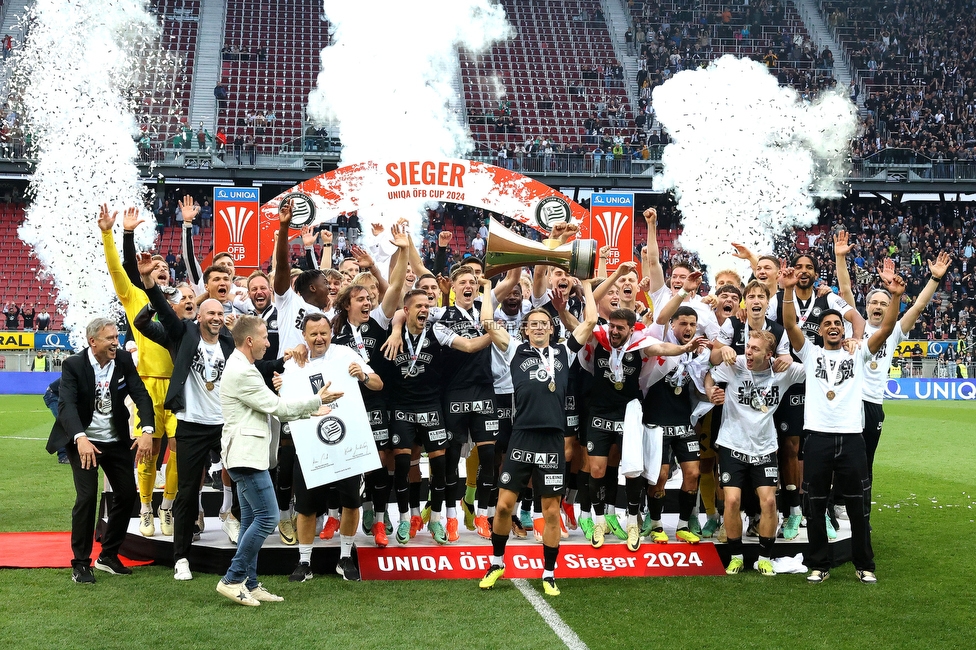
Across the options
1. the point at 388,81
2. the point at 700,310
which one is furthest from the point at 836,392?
the point at 388,81

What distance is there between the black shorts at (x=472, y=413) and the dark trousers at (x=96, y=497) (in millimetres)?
2452

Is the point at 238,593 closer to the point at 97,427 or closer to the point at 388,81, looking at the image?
the point at 97,427

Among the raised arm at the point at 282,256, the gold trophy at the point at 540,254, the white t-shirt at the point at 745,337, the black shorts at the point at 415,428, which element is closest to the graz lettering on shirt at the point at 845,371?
the white t-shirt at the point at 745,337

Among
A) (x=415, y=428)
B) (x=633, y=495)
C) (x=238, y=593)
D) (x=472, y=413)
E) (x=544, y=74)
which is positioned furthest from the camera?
(x=544, y=74)

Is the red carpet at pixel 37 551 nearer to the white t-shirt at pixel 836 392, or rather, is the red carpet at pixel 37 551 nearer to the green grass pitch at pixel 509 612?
the green grass pitch at pixel 509 612

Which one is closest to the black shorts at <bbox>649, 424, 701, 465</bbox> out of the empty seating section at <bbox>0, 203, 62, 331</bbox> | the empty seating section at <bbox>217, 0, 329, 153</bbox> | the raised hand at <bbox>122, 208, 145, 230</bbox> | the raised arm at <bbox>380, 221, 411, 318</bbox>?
the raised arm at <bbox>380, 221, 411, 318</bbox>

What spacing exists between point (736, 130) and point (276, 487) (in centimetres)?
2743

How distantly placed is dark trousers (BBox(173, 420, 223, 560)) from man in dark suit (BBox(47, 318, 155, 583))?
25cm

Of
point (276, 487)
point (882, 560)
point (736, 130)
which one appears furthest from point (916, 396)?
point (276, 487)

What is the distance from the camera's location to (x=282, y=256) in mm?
8109

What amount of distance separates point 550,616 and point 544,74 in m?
36.5

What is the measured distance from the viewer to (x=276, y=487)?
27.6ft

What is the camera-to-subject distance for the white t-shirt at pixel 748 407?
790 cm

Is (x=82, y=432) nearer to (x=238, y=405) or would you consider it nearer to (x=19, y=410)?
(x=238, y=405)
